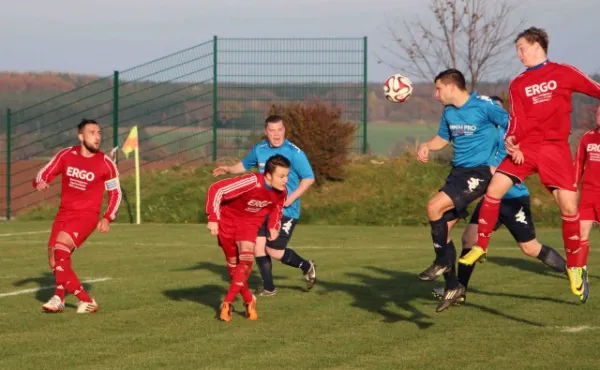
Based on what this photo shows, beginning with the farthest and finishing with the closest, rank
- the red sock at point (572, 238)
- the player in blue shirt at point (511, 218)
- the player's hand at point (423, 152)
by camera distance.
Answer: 1. the player in blue shirt at point (511, 218)
2. the player's hand at point (423, 152)
3. the red sock at point (572, 238)

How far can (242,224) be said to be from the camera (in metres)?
11.0

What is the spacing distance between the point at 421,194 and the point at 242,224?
59.9ft

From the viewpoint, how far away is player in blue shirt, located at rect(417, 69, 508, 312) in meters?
10.9

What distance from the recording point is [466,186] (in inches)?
434

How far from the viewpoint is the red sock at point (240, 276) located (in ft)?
35.0

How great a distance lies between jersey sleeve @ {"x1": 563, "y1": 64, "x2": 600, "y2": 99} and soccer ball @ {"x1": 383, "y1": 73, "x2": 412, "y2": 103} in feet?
24.7

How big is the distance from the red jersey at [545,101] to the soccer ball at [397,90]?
291 inches

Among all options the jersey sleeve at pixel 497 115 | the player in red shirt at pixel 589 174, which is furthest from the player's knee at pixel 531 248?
the jersey sleeve at pixel 497 115

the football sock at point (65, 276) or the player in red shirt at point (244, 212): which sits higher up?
the player in red shirt at point (244, 212)

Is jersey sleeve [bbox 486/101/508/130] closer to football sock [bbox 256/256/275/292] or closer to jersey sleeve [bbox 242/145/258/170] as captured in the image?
jersey sleeve [bbox 242/145/258/170]

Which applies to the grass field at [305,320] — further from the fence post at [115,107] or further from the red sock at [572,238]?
the fence post at [115,107]

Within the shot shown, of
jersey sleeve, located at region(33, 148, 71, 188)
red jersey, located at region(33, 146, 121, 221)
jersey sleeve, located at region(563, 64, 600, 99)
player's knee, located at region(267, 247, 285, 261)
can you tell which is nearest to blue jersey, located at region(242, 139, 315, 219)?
player's knee, located at region(267, 247, 285, 261)

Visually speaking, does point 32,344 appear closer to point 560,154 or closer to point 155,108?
point 560,154

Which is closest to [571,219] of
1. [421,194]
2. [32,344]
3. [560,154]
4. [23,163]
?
[560,154]
